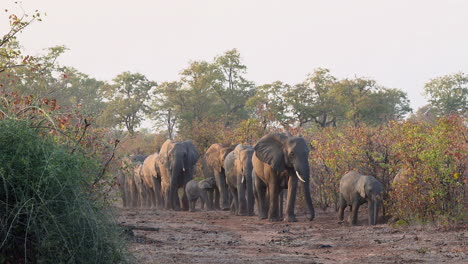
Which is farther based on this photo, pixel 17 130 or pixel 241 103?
pixel 241 103

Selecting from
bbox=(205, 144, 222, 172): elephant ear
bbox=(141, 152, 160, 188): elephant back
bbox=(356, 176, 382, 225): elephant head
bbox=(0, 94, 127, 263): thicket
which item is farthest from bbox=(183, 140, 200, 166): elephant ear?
bbox=(0, 94, 127, 263): thicket

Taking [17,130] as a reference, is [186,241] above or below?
below

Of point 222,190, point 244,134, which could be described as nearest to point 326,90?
point 244,134

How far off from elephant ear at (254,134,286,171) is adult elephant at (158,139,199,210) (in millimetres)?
7472

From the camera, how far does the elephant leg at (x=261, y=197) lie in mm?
21047

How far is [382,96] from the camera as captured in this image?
64.4 m

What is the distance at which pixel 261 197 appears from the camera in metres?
21.3

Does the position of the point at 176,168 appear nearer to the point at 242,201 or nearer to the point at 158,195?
the point at 158,195

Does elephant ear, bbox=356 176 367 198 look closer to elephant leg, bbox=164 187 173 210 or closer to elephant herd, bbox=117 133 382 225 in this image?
elephant herd, bbox=117 133 382 225

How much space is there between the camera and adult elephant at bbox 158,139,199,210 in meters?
27.4

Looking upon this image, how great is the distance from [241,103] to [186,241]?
51309 millimetres

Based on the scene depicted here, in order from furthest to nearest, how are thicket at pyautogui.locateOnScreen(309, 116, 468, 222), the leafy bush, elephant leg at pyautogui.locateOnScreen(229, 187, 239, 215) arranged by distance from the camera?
1. elephant leg at pyautogui.locateOnScreen(229, 187, 239, 215)
2. thicket at pyautogui.locateOnScreen(309, 116, 468, 222)
3. the leafy bush

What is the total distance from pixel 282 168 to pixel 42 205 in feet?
41.8

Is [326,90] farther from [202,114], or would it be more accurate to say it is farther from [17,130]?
[17,130]
